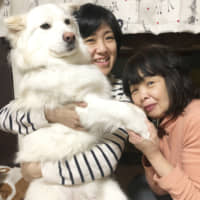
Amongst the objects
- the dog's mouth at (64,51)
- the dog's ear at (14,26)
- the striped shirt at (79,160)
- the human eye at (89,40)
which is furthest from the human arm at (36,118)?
the human eye at (89,40)

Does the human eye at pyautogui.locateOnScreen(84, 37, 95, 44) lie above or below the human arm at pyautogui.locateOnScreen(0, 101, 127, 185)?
above

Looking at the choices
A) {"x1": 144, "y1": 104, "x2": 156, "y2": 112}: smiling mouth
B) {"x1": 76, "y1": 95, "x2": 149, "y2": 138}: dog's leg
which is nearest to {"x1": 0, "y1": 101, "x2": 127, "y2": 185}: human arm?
{"x1": 76, "y1": 95, "x2": 149, "y2": 138}: dog's leg

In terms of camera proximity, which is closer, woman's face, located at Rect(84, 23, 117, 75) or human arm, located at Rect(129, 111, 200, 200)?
human arm, located at Rect(129, 111, 200, 200)

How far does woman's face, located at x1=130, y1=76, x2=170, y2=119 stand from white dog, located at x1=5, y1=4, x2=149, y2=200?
129 mm

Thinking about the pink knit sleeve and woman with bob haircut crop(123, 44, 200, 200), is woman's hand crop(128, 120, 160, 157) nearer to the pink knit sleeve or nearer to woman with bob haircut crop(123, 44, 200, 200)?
woman with bob haircut crop(123, 44, 200, 200)

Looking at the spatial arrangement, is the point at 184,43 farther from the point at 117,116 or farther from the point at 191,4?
the point at 117,116

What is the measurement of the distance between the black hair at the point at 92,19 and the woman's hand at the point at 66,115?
526 millimetres

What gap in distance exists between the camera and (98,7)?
1.27 meters

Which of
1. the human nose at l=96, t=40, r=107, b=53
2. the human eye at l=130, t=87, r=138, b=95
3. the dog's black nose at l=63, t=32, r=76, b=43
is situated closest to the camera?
the dog's black nose at l=63, t=32, r=76, b=43

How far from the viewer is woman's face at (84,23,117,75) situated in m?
1.23

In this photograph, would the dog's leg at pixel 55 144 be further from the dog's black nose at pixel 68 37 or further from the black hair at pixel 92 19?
the black hair at pixel 92 19

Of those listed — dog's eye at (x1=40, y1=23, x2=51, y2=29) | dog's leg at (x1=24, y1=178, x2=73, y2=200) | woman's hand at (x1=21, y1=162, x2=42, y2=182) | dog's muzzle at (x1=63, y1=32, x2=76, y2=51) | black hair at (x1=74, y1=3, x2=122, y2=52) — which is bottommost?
dog's leg at (x1=24, y1=178, x2=73, y2=200)

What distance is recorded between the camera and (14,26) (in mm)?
1012

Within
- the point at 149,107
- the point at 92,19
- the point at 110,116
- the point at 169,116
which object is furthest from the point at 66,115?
the point at 92,19
